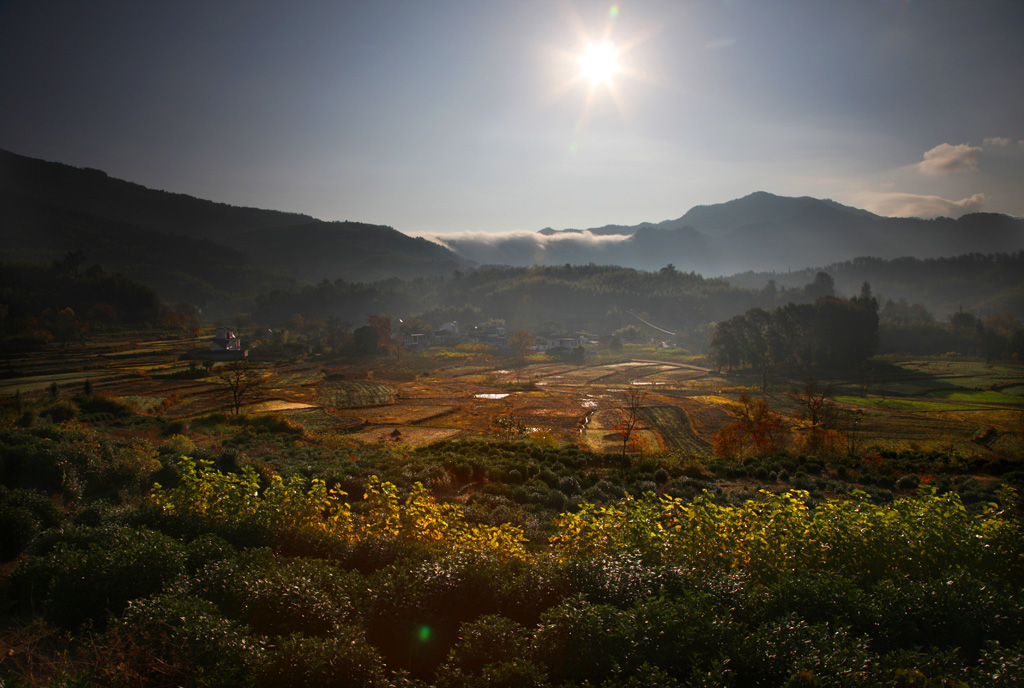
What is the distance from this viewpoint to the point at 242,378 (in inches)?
1734

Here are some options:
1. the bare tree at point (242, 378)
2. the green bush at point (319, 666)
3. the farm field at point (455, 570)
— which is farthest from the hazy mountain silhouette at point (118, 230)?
the green bush at point (319, 666)

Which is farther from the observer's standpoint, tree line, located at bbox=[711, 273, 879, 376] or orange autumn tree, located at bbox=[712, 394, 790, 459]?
tree line, located at bbox=[711, 273, 879, 376]

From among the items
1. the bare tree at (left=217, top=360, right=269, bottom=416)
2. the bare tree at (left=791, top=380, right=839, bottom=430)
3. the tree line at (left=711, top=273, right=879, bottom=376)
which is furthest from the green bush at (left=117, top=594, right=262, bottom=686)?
the tree line at (left=711, top=273, right=879, bottom=376)

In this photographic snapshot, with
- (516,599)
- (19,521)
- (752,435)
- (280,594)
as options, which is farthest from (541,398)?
(280,594)

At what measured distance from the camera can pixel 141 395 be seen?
3469 cm

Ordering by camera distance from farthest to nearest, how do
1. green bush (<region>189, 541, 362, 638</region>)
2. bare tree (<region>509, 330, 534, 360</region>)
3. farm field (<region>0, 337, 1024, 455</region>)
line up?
bare tree (<region>509, 330, 534, 360</region>) < farm field (<region>0, 337, 1024, 455</region>) < green bush (<region>189, 541, 362, 638</region>)

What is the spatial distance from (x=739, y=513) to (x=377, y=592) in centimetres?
585

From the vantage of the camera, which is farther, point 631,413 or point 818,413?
point 631,413

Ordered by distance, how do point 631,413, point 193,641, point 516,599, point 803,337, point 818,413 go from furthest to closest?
point 803,337 < point 631,413 < point 818,413 < point 516,599 < point 193,641

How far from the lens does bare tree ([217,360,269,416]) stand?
39719 mm

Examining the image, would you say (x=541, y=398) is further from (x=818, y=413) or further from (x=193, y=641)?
(x=193, y=641)

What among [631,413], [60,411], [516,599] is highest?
[516,599]

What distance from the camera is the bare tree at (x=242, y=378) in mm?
39719

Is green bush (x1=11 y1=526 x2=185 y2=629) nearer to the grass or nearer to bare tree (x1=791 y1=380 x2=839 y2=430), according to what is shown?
bare tree (x1=791 y1=380 x2=839 y2=430)
